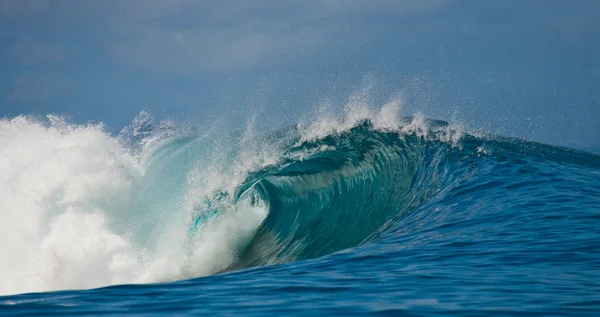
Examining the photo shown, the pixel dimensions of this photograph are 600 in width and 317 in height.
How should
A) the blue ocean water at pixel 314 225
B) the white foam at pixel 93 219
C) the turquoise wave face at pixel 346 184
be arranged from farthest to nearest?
1. the turquoise wave face at pixel 346 184
2. the white foam at pixel 93 219
3. the blue ocean water at pixel 314 225

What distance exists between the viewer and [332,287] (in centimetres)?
507

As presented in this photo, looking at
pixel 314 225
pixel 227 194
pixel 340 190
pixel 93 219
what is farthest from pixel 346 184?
pixel 93 219

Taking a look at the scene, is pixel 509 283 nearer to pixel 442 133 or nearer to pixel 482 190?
pixel 482 190

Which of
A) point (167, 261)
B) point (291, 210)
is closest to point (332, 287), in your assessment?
point (167, 261)

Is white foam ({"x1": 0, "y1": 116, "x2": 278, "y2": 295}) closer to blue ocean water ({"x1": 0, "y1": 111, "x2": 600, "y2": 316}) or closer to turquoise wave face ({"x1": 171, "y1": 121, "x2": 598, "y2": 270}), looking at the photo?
blue ocean water ({"x1": 0, "y1": 111, "x2": 600, "y2": 316})

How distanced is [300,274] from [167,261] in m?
4.89

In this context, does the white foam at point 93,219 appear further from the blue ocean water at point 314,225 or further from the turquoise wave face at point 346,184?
the turquoise wave face at point 346,184

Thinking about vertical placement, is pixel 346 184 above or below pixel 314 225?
above

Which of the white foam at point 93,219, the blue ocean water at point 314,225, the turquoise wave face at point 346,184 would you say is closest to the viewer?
the blue ocean water at point 314,225

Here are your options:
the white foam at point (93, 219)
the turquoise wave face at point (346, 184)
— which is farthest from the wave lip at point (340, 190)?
the white foam at point (93, 219)

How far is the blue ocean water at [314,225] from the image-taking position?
4.68m

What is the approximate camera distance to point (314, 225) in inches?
432

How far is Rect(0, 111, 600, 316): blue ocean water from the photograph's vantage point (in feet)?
15.3

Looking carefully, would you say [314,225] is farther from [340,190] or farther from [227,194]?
[227,194]
